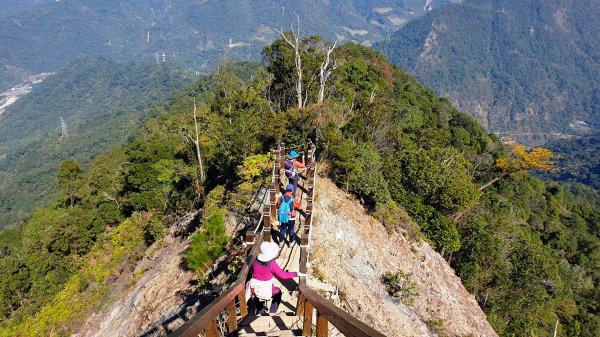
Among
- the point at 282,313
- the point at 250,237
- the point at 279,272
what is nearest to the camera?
the point at 279,272

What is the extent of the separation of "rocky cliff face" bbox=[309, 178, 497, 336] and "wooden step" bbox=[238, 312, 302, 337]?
3.14 m

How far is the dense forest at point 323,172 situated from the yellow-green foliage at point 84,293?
Answer: 94 millimetres

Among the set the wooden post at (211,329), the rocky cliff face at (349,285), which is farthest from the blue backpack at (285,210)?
the wooden post at (211,329)

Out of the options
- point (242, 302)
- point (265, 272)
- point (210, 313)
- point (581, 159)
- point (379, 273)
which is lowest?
point (581, 159)

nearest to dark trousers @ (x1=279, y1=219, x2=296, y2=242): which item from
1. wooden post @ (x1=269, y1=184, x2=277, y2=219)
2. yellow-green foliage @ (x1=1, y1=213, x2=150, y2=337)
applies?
wooden post @ (x1=269, y1=184, x2=277, y2=219)

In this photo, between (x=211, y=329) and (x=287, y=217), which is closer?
(x=211, y=329)

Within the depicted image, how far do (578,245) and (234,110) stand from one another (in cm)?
4451

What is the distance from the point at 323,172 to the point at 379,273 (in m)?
5.64

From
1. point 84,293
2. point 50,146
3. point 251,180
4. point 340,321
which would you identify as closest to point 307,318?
point 340,321

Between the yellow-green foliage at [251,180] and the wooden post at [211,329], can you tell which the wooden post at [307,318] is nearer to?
the wooden post at [211,329]

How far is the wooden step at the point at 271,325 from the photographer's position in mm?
6207

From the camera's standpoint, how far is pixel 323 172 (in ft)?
56.5

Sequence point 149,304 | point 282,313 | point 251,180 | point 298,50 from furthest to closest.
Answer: point 298,50
point 251,180
point 149,304
point 282,313

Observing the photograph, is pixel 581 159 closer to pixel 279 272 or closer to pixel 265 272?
pixel 279 272
